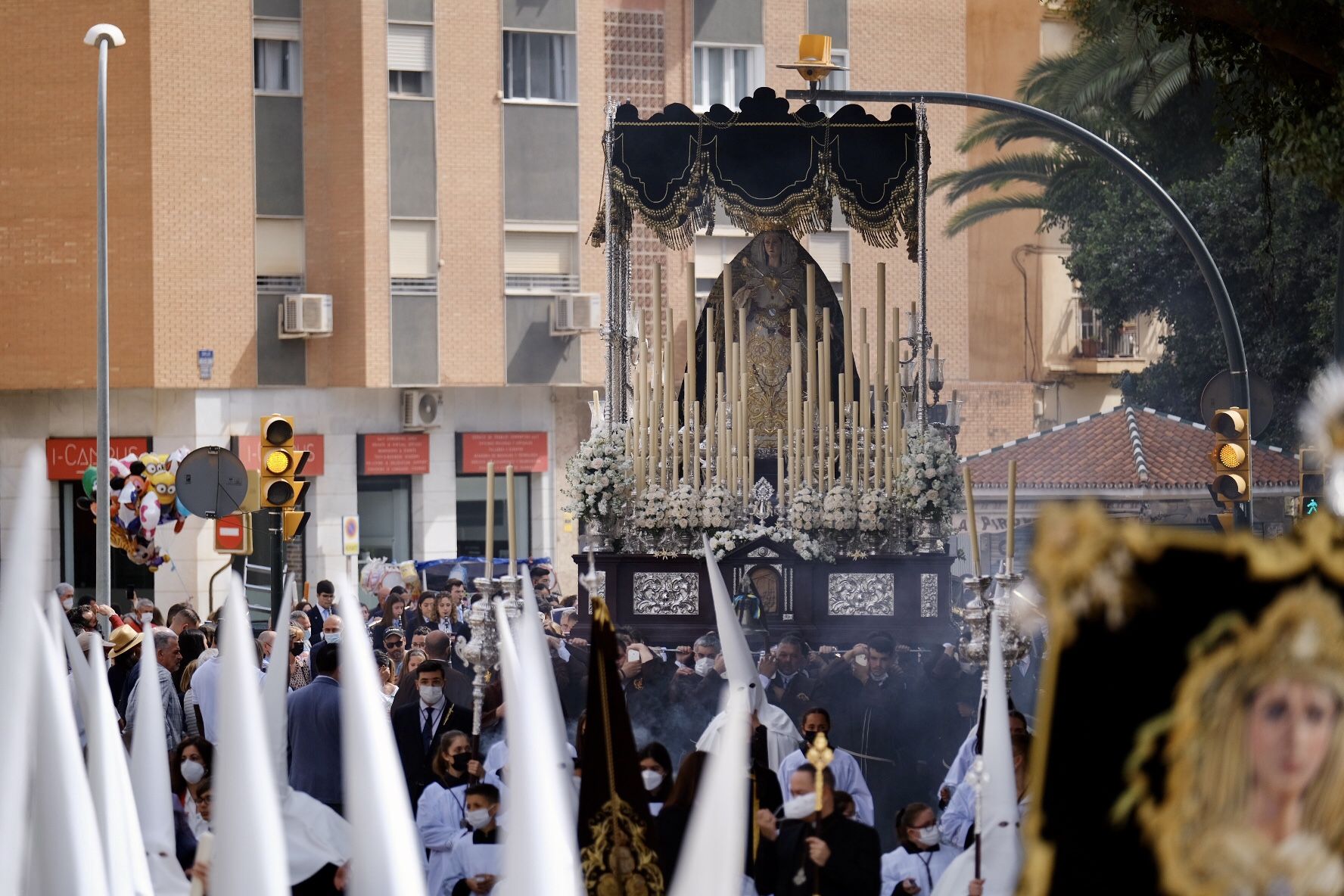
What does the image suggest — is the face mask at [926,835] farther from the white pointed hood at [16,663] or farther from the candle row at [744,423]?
the candle row at [744,423]

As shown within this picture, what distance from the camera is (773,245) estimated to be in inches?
606

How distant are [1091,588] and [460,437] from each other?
28.1 m

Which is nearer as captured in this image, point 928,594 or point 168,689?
point 168,689

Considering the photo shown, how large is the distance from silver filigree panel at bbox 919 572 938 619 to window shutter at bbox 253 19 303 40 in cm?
1913

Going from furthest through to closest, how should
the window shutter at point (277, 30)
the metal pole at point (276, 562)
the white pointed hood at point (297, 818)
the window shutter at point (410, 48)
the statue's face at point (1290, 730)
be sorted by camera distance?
the window shutter at point (410, 48) → the window shutter at point (277, 30) → the metal pole at point (276, 562) → the white pointed hood at point (297, 818) → the statue's face at point (1290, 730)

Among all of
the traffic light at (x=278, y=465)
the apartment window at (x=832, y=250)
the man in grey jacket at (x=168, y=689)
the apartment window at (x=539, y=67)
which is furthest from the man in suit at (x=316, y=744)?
the apartment window at (x=832, y=250)

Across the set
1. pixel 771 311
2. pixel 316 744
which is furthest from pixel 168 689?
pixel 771 311

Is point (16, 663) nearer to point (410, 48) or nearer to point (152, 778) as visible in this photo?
point (152, 778)

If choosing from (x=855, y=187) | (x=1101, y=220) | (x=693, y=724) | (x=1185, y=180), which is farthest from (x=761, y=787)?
(x=1101, y=220)

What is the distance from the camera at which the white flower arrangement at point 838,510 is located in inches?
535

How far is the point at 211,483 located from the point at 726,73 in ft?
68.9

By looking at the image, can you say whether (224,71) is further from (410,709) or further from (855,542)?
(410,709)

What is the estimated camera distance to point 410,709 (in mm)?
10570

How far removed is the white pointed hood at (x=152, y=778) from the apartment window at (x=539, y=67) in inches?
980
